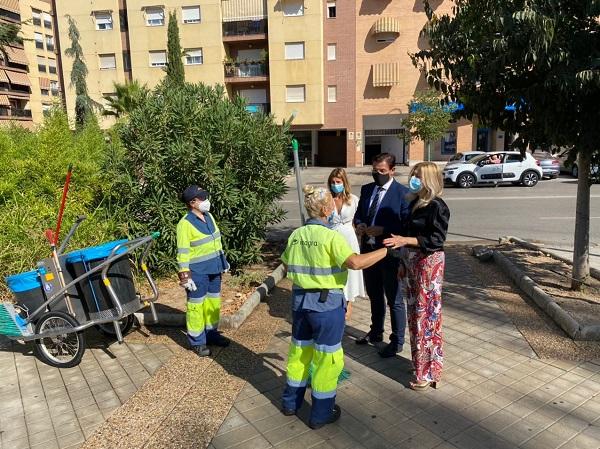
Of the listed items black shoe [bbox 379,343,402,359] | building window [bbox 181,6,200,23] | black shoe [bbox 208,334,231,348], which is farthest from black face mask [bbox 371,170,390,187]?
building window [bbox 181,6,200,23]

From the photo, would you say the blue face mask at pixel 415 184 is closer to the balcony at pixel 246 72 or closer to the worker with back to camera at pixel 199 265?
the worker with back to camera at pixel 199 265

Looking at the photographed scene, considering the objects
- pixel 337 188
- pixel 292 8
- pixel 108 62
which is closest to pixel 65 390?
pixel 337 188

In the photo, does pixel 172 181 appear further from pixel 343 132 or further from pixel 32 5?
pixel 32 5

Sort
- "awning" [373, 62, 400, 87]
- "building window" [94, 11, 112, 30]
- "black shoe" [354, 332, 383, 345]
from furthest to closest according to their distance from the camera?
1. "building window" [94, 11, 112, 30]
2. "awning" [373, 62, 400, 87]
3. "black shoe" [354, 332, 383, 345]

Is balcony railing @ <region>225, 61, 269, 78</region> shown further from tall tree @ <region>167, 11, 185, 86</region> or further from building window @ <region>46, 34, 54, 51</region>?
building window @ <region>46, 34, 54, 51</region>

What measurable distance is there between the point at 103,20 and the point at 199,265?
38.3 meters

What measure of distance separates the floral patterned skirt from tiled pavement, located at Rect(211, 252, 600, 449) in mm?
232

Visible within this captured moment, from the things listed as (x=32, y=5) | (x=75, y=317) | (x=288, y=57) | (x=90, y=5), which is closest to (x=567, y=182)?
(x=288, y=57)

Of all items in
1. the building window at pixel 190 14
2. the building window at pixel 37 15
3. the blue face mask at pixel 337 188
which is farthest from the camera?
the building window at pixel 37 15

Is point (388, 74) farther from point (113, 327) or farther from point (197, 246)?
point (113, 327)

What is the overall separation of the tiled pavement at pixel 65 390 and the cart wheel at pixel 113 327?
0.15 meters

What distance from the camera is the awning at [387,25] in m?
31.7

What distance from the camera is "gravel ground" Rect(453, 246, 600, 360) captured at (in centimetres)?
439

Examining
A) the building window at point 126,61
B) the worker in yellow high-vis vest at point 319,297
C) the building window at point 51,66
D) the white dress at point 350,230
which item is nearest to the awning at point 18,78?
the building window at point 51,66
